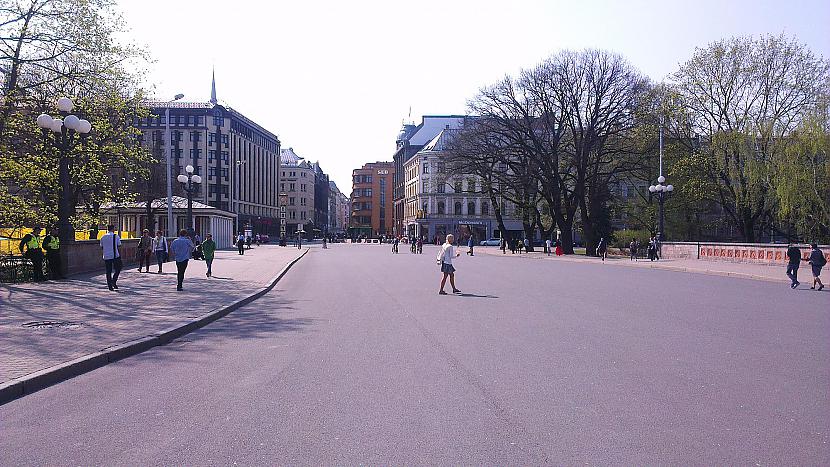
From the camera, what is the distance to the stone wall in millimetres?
34250

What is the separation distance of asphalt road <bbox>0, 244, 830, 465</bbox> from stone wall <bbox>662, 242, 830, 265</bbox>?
23.3 meters

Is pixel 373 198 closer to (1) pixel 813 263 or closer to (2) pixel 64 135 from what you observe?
(2) pixel 64 135

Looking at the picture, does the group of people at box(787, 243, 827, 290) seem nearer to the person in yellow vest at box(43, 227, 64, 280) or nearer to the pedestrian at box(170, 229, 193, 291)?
the pedestrian at box(170, 229, 193, 291)

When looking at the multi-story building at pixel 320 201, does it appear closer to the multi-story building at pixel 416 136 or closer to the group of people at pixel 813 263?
the multi-story building at pixel 416 136

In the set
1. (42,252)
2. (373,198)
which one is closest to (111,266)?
(42,252)

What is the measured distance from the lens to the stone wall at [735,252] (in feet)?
112

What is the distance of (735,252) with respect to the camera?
1502 inches

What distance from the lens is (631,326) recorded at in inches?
484

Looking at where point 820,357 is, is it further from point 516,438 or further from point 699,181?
point 699,181

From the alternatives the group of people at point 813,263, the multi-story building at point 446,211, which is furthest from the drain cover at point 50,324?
the multi-story building at point 446,211

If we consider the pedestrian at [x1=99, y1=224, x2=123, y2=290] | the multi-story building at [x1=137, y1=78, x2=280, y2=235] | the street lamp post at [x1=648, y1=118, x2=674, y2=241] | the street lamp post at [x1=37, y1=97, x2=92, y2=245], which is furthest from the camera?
the multi-story building at [x1=137, y1=78, x2=280, y2=235]

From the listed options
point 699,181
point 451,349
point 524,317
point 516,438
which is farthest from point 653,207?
point 516,438

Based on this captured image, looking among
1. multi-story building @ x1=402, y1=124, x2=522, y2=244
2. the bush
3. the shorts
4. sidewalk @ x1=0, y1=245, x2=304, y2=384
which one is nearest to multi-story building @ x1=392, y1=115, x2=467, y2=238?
multi-story building @ x1=402, y1=124, x2=522, y2=244

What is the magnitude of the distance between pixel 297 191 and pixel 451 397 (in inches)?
5694
